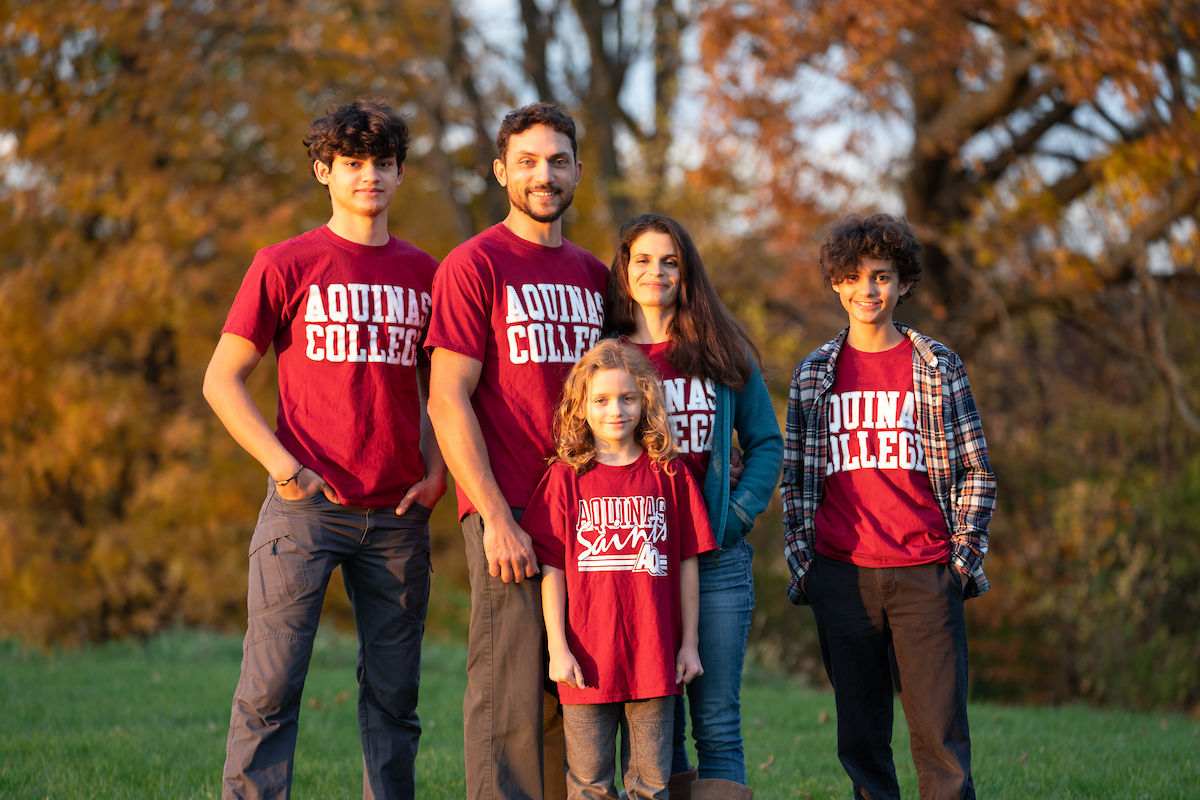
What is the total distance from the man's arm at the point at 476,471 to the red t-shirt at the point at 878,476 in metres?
1.04

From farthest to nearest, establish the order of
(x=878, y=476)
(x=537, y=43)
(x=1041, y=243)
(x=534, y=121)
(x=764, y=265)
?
1. (x=537, y=43)
2. (x=764, y=265)
3. (x=1041, y=243)
4. (x=878, y=476)
5. (x=534, y=121)

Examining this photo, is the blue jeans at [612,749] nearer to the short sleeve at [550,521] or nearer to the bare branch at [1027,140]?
the short sleeve at [550,521]

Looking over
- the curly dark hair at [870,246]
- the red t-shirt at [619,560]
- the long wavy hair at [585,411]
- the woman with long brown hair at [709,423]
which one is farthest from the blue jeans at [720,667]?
the curly dark hair at [870,246]

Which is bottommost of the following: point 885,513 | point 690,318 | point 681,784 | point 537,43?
point 681,784

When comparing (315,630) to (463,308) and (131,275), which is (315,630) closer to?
(463,308)

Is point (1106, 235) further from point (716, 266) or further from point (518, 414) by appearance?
point (518, 414)

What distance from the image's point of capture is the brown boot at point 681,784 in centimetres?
315

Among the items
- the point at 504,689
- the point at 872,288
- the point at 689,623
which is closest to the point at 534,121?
the point at 872,288

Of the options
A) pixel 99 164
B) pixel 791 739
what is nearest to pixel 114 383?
pixel 99 164

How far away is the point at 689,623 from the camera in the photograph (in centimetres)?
304

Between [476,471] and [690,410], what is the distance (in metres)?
0.70

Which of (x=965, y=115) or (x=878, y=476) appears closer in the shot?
(x=878, y=476)

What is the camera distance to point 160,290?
1016 cm

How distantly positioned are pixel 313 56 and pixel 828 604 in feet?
33.5
